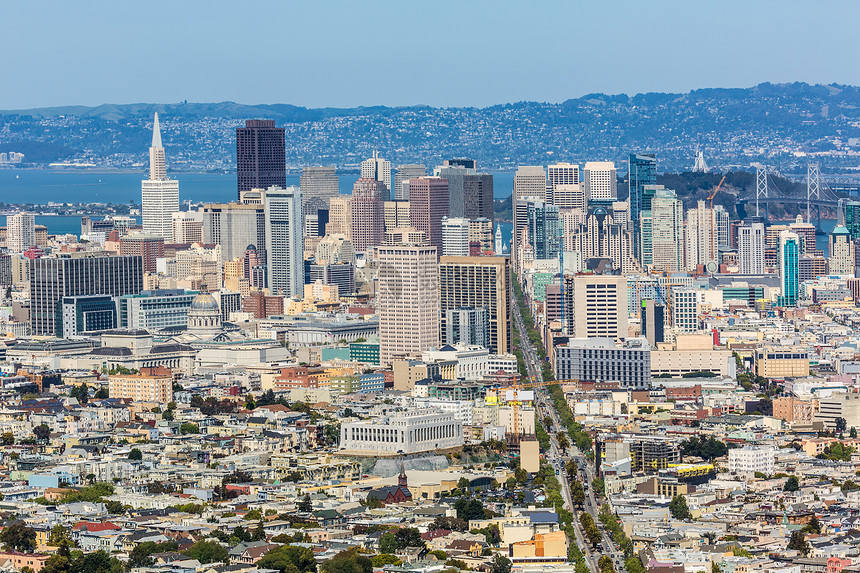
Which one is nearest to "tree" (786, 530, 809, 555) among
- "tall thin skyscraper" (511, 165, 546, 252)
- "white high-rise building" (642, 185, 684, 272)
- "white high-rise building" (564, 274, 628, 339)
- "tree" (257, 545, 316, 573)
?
"tree" (257, 545, 316, 573)

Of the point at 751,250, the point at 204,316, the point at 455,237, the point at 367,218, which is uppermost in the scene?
the point at 367,218

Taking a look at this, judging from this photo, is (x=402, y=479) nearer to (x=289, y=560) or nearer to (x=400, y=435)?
(x=400, y=435)

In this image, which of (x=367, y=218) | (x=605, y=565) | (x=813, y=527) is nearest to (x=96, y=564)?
(x=605, y=565)

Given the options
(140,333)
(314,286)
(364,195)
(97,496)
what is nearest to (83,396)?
(140,333)

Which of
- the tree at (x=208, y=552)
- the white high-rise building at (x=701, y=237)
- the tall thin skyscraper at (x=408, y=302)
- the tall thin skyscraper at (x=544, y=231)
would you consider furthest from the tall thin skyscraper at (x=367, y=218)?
the tree at (x=208, y=552)

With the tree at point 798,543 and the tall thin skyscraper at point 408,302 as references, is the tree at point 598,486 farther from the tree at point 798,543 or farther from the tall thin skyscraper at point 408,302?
the tall thin skyscraper at point 408,302

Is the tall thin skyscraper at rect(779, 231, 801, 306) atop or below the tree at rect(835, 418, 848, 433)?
atop

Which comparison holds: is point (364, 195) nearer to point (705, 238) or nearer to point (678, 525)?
point (705, 238)

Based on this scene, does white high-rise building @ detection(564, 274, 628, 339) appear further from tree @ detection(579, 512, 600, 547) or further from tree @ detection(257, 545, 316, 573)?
tree @ detection(257, 545, 316, 573)
